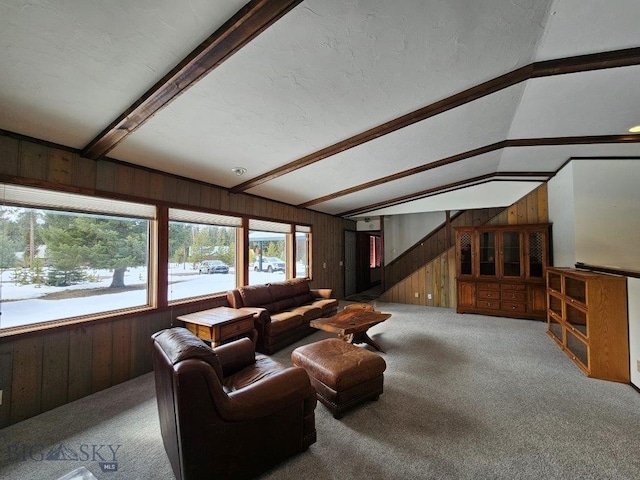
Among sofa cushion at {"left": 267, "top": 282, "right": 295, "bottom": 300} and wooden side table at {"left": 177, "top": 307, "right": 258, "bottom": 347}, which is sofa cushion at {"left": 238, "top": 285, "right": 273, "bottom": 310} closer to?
sofa cushion at {"left": 267, "top": 282, "right": 295, "bottom": 300}

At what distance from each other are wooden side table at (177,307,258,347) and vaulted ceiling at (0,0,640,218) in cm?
180

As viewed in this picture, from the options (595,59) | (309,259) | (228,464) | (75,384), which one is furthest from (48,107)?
(309,259)

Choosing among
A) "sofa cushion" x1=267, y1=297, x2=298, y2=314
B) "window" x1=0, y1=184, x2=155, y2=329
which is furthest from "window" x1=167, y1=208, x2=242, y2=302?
"sofa cushion" x1=267, y1=297, x2=298, y2=314

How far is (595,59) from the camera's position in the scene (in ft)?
6.48

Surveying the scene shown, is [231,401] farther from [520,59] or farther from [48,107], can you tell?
[520,59]

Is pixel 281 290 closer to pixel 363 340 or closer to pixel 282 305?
pixel 282 305

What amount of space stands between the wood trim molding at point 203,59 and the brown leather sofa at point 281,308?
8.13ft

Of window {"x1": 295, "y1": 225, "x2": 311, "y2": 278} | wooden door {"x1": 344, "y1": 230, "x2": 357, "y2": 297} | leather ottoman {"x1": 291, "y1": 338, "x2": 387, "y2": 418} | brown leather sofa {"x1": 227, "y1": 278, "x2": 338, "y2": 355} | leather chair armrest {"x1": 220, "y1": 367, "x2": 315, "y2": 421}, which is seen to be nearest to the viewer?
leather chair armrest {"x1": 220, "y1": 367, "x2": 315, "y2": 421}

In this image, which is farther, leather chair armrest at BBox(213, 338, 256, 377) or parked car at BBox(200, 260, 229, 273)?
parked car at BBox(200, 260, 229, 273)

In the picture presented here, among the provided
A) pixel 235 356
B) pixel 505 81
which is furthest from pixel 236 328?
pixel 505 81

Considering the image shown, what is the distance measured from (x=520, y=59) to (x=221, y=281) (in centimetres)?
423

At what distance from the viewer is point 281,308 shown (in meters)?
4.30

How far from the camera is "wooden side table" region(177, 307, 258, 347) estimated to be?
2.92 meters

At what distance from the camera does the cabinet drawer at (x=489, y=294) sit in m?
5.19
